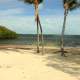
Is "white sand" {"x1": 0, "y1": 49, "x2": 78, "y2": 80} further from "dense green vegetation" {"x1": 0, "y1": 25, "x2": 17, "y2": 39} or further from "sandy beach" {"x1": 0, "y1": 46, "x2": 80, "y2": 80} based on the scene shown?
"dense green vegetation" {"x1": 0, "y1": 25, "x2": 17, "y2": 39}

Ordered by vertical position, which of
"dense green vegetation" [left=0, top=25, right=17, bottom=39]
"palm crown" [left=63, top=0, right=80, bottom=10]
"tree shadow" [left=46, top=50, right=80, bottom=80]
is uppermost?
"palm crown" [left=63, top=0, right=80, bottom=10]

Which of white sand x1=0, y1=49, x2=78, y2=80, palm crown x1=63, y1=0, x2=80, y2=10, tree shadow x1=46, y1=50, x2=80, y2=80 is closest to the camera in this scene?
white sand x1=0, y1=49, x2=78, y2=80

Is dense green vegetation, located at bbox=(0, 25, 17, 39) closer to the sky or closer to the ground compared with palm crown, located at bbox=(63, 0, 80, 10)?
closer to the ground

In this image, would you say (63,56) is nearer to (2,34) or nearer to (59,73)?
(59,73)

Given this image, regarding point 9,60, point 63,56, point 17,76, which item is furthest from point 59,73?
point 63,56

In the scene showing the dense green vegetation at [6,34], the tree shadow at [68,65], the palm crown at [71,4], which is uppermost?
the palm crown at [71,4]

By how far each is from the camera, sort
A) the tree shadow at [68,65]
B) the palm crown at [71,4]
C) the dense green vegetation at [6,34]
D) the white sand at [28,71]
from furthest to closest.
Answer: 1. the dense green vegetation at [6,34]
2. the palm crown at [71,4]
3. the tree shadow at [68,65]
4. the white sand at [28,71]

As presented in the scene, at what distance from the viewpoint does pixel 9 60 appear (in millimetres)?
20734

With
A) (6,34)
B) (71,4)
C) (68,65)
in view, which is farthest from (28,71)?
(6,34)

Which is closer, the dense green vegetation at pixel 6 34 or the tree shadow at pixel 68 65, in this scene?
the tree shadow at pixel 68 65

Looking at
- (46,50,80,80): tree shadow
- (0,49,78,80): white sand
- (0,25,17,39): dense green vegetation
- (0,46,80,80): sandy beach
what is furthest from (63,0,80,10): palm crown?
(0,25,17,39): dense green vegetation

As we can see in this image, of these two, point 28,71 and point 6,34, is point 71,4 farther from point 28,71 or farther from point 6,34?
point 6,34

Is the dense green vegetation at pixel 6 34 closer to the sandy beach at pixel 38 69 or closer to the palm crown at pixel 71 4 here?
the palm crown at pixel 71 4

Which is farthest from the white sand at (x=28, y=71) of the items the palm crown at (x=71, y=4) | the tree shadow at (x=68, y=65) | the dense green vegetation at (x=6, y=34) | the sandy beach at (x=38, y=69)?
the dense green vegetation at (x=6, y=34)
